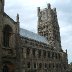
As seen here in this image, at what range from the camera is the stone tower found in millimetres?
74312

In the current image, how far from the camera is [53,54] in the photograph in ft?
226

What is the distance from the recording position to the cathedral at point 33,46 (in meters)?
39.1

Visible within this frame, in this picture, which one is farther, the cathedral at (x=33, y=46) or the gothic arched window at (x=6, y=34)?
the gothic arched window at (x=6, y=34)

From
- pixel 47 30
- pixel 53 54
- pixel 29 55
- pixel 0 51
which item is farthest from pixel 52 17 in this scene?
pixel 0 51

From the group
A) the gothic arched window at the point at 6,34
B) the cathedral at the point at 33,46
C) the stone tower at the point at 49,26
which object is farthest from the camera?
the stone tower at the point at 49,26

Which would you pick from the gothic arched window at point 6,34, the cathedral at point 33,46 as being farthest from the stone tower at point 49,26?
the gothic arched window at point 6,34

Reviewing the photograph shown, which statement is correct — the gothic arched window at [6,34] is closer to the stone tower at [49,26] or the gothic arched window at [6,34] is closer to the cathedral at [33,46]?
the cathedral at [33,46]

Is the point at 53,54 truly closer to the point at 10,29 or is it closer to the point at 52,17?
the point at 52,17

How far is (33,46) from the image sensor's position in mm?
59625

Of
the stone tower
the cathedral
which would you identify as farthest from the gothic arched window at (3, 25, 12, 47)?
the stone tower

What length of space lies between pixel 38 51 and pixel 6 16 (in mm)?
23923

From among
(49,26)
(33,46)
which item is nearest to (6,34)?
(33,46)

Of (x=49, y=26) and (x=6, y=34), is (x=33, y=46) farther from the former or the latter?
(x=6, y=34)

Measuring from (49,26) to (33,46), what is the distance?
18.6 meters
